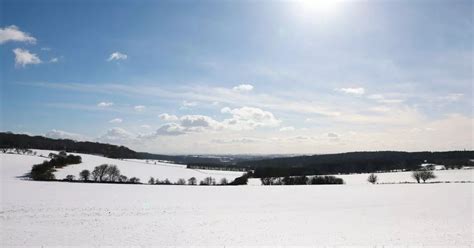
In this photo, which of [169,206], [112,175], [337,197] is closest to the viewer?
[169,206]

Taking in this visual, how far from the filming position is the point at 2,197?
4109 cm

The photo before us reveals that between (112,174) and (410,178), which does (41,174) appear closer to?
(112,174)

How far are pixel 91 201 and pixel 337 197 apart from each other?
35.2 meters

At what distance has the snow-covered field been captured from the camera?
77.7 feet

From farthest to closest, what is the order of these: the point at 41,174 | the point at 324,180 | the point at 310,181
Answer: the point at 310,181 → the point at 324,180 → the point at 41,174

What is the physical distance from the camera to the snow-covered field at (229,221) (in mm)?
23672

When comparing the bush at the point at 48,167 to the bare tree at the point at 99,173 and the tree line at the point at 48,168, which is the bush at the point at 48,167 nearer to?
the tree line at the point at 48,168

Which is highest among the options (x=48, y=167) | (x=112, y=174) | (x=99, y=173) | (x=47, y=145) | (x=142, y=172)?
(x=47, y=145)

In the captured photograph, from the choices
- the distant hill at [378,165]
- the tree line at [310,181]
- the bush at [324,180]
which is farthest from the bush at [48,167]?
the distant hill at [378,165]

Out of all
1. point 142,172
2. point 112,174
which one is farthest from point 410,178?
point 112,174

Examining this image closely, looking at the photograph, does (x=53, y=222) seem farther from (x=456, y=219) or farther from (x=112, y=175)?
(x=112, y=175)

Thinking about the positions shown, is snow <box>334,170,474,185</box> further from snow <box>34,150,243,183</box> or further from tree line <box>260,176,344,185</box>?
snow <box>34,150,243,183</box>

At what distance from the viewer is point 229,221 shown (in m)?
31.3

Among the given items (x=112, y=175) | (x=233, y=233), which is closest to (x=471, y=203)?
(x=233, y=233)
